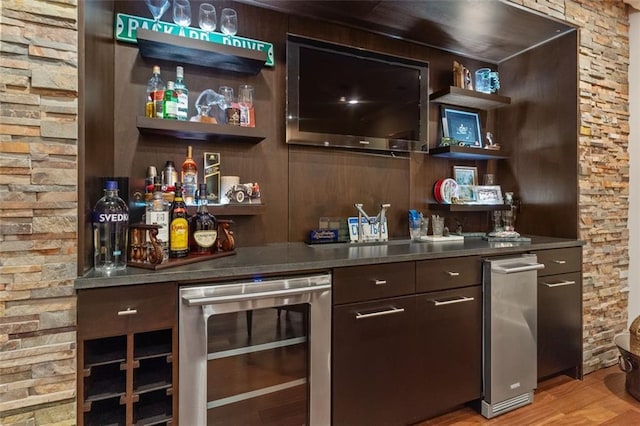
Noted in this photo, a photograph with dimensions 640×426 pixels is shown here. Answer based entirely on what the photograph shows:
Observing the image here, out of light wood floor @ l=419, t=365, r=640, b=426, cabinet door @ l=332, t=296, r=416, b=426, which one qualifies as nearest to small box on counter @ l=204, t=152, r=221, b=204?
cabinet door @ l=332, t=296, r=416, b=426

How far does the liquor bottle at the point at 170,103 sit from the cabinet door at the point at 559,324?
7.73ft

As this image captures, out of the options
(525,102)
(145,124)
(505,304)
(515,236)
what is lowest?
(505,304)

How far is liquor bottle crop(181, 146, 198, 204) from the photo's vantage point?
1760 millimetres

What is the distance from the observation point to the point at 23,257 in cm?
110

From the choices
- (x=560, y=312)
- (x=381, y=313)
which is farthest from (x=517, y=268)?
(x=381, y=313)

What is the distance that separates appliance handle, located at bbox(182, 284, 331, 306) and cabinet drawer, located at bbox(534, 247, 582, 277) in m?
1.53

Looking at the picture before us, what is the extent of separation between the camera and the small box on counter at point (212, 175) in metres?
1.87

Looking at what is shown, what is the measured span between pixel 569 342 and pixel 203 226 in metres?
2.48

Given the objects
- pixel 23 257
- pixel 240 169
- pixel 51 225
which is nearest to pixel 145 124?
pixel 240 169

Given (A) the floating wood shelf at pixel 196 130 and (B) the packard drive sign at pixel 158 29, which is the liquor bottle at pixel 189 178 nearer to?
(A) the floating wood shelf at pixel 196 130

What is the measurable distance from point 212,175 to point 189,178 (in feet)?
0.46

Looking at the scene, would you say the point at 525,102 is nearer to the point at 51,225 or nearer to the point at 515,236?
the point at 515,236

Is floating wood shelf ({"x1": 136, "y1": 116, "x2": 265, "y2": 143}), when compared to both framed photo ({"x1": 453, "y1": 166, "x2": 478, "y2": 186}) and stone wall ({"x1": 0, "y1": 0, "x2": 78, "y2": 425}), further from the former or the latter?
framed photo ({"x1": 453, "y1": 166, "x2": 478, "y2": 186})

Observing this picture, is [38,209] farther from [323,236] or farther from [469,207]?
[469,207]
